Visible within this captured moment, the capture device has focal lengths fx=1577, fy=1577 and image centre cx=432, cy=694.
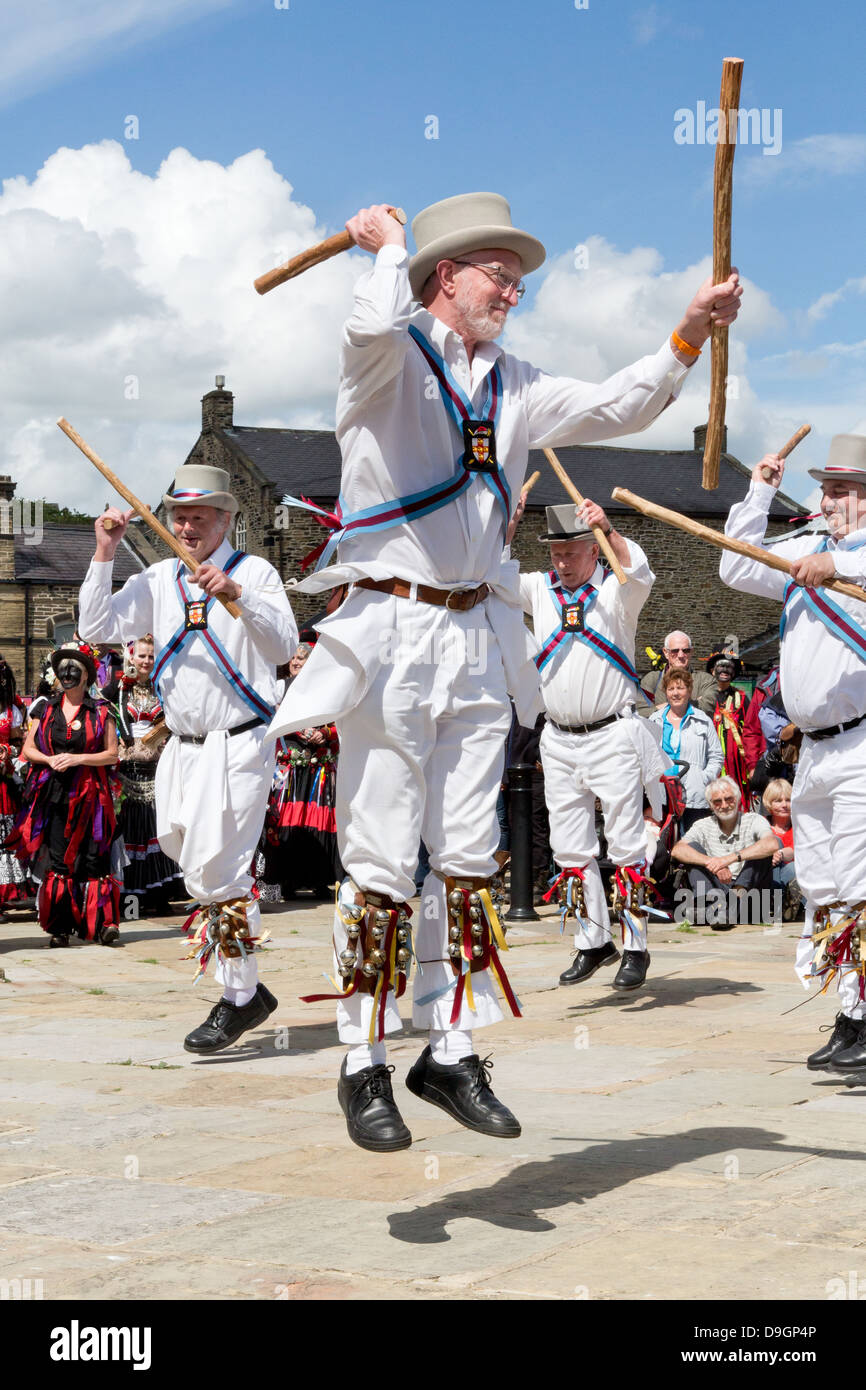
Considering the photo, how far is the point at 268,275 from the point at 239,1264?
242 cm

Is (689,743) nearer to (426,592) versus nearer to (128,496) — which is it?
(128,496)

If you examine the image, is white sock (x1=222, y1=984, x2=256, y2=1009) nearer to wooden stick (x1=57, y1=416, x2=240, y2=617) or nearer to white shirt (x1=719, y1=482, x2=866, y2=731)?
wooden stick (x1=57, y1=416, x2=240, y2=617)

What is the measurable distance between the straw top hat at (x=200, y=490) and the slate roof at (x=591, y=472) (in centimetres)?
2602

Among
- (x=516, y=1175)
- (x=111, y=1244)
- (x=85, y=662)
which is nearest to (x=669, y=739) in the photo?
(x=85, y=662)

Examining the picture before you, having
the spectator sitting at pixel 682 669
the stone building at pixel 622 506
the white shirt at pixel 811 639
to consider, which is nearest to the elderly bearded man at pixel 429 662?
the white shirt at pixel 811 639

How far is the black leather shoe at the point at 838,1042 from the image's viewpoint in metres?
5.45

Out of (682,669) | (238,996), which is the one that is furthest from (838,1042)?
(682,669)

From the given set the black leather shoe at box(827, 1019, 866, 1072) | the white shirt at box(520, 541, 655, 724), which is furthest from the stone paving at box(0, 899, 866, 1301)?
the white shirt at box(520, 541, 655, 724)

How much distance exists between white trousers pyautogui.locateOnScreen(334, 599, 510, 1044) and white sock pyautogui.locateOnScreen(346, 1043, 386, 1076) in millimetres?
28

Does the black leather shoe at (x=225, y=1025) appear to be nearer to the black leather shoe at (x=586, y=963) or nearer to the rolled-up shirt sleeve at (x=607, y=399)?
the black leather shoe at (x=586, y=963)

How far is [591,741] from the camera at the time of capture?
7.67 meters

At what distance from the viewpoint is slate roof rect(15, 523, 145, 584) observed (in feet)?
130

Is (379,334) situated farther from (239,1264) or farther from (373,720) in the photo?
(239,1264)
